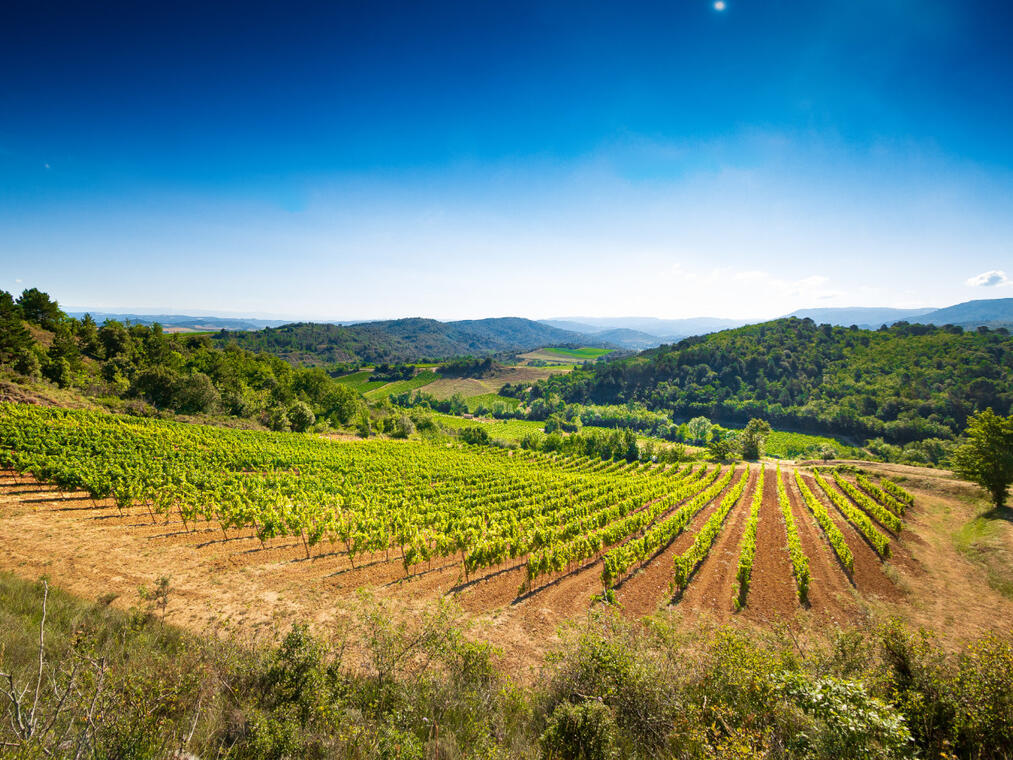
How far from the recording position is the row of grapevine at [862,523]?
24.3m

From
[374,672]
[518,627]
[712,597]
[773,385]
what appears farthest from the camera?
[773,385]

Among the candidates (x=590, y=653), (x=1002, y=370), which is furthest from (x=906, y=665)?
(x=1002, y=370)

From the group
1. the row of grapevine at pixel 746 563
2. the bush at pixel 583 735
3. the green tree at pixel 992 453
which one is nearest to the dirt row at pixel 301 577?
the row of grapevine at pixel 746 563

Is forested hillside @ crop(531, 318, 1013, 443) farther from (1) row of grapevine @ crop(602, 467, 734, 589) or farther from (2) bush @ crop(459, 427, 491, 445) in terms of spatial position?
(1) row of grapevine @ crop(602, 467, 734, 589)

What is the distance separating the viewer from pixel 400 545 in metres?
21.2

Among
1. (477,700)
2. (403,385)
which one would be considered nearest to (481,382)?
(403,385)

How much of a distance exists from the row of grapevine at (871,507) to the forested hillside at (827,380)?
63.4 metres

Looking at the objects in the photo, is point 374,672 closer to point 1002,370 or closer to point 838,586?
point 838,586

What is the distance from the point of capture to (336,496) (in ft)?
94.5

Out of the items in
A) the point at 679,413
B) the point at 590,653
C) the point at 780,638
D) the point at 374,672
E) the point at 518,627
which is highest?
the point at 590,653

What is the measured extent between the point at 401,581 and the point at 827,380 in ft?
481

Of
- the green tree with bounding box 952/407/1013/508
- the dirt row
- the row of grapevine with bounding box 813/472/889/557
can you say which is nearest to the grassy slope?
the dirt row

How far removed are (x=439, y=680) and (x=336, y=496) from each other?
23.3 m

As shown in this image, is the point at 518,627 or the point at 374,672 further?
the point at 518,627
